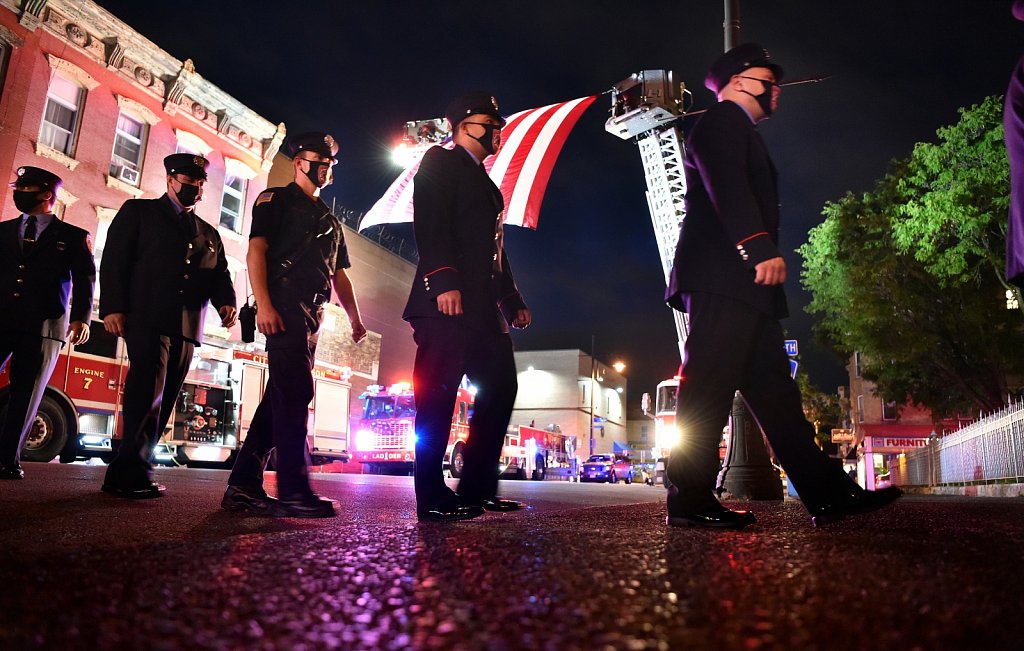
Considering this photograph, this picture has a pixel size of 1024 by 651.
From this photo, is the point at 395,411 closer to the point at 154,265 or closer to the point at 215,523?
the point at 154,265

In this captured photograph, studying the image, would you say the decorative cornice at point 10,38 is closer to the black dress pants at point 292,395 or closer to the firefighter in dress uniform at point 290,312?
the firefighter in dress uniform at point 290,312

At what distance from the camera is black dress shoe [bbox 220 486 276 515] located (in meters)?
3.48

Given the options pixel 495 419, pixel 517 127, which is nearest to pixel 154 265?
pixel 495 419

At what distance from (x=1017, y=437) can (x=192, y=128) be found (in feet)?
69.8

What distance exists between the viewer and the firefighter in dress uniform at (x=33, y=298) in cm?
494

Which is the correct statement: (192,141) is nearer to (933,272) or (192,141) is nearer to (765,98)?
(933,272)

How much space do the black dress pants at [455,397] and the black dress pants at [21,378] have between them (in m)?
3.26

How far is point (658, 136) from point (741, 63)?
16304 millimetres

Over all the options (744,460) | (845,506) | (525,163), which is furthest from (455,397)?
(525,163)

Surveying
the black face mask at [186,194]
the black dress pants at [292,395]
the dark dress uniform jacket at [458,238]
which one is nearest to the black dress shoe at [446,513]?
the black dress pants at [292,395]

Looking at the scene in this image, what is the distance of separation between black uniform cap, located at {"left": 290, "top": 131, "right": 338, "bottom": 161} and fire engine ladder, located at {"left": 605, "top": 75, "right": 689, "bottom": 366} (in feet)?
47.1

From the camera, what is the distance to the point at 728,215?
289 centimetres

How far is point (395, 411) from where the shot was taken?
63.8ft

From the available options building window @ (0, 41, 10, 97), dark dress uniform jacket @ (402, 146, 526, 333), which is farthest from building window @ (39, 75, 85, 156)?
dark dress uniform jacket @ (402, 146, 526, 333)
